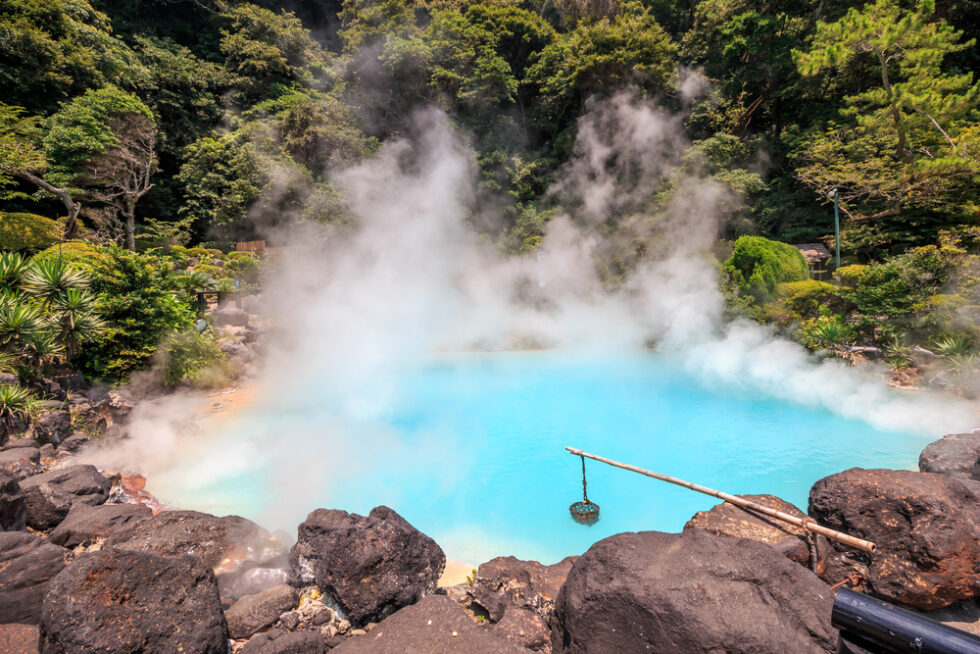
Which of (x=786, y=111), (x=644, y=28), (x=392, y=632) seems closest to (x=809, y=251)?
(x=786, y=111)

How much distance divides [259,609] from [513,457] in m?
4.20

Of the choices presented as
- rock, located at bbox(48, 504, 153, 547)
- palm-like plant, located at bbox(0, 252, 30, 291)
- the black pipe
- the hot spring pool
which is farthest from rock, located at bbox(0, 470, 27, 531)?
the black pipe

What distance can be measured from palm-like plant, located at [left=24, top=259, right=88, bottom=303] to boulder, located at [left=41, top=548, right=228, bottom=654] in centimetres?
722

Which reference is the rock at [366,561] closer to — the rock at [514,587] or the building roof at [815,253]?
the rock at [514,587]

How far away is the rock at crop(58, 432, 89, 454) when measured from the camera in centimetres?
638

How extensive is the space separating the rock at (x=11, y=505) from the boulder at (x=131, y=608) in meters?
2.56

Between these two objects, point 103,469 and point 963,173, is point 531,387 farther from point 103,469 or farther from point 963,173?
point 963,173

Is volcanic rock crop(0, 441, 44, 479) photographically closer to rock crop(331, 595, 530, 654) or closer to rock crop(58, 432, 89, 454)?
rock crop(58, 432, 89, 454)

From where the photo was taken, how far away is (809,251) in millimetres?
13133

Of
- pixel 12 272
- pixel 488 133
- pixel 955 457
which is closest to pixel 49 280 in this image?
pixel 12 272

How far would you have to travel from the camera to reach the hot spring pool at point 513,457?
5398 mm

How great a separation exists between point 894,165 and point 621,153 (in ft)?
31.7

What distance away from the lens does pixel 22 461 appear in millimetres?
5340

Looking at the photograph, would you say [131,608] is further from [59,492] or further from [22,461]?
[22,461]
